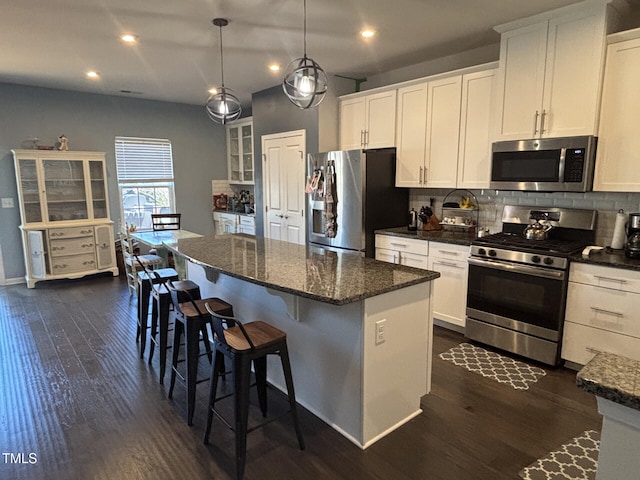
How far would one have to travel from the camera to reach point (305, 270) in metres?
2.38

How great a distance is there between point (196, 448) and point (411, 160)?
3265 millimetres

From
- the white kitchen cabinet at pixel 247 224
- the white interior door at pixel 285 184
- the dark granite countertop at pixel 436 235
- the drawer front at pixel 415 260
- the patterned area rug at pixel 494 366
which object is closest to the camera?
the patterned area rug at pixel 494 366

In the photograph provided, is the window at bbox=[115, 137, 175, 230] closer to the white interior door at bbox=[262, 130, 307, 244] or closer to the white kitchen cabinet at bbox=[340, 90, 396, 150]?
the white interior door at bbox=[262, 130, 307, 244]

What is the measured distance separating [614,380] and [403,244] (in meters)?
3.13

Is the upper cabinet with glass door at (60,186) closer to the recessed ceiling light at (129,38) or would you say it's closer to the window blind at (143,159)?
the window blind at (143,159)

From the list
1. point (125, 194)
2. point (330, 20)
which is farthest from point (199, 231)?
point (330, 20)

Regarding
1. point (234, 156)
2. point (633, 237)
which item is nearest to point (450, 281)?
point (633, 237)

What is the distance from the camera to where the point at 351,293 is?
1915 mm

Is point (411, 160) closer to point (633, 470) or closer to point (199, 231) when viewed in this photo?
point (633, 470)

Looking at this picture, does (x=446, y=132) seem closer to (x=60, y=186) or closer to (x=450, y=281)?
(x=450, y=281)

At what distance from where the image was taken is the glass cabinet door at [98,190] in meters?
5.77

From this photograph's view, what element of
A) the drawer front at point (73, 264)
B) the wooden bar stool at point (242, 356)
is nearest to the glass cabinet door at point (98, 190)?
the drawer front at point (73, 264)

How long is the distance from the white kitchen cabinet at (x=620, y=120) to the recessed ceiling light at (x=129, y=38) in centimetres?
375

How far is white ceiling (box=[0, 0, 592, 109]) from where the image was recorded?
285 centimetres
